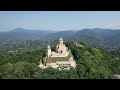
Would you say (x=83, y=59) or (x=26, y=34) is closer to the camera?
(x=26, y=34)

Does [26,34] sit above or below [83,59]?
above

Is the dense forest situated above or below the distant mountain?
below

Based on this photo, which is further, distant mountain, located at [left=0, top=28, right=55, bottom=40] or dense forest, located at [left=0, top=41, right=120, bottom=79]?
dense forest, located at [left=0, top=41, right=120, bottom=79]

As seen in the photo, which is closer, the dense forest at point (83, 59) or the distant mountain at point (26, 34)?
the distant mountain at point (26, 34)

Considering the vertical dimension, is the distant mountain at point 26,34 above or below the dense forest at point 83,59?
above
